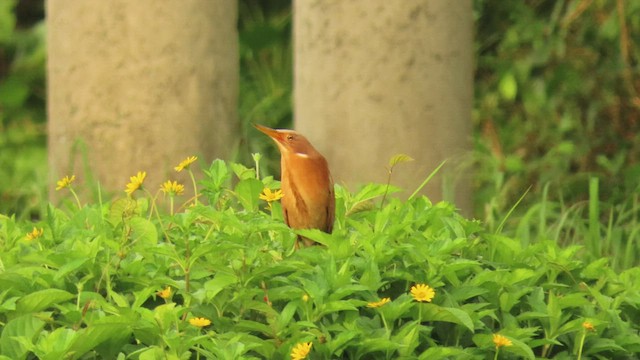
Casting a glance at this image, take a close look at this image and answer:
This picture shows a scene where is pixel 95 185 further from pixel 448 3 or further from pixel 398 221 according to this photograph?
pixel 398 221

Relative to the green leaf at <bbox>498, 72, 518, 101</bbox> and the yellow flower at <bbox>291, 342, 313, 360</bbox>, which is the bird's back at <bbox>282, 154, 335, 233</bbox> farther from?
the green leaf at <bbox>498, 72, 518, 101</bbox>

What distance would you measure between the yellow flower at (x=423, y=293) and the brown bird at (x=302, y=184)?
1.13ft

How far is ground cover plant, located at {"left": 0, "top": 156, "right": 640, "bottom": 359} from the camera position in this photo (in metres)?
2.62

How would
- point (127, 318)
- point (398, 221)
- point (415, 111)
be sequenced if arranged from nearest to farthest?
1. point (127, 318)
2. point (398, 221)
3. point (415, 111)

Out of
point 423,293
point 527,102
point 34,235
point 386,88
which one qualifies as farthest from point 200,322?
point 527,102

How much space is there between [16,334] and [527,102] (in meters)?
4.62

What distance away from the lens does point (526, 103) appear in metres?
6.84

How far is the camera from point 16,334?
2.61 metres

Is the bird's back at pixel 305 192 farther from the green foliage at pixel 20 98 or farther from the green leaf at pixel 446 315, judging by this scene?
the green foliage at pixel 20 98

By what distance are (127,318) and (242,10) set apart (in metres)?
5.14

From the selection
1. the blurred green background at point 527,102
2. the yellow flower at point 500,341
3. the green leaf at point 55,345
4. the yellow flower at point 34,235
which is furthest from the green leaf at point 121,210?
the blurred green background at point 527,102

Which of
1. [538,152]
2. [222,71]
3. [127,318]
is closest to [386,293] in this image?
[127,318]

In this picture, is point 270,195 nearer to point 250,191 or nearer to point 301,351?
point 250,191

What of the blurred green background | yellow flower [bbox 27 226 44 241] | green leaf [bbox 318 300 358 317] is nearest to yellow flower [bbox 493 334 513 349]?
green leaf [bbox 318 300 358 317]
